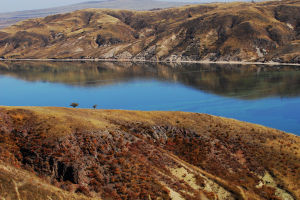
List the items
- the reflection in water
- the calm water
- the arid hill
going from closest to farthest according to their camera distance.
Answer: the arid hill → the calm water → the reflection in water

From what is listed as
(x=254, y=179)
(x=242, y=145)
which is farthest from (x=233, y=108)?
(x=254, y=179)

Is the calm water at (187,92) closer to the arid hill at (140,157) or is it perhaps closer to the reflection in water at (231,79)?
the reflection in water at (231,79)

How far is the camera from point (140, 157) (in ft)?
120

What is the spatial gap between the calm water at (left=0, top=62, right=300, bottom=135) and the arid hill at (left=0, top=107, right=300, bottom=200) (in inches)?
1408

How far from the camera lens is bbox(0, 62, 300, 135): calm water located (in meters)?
94.9

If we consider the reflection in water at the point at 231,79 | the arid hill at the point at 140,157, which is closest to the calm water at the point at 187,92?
the reflection in water at the point at 231,79

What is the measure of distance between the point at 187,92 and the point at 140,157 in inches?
3605

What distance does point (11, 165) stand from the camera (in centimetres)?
2920

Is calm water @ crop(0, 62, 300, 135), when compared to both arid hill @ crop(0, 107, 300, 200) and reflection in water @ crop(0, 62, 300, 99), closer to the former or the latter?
reflection in water @ crop(0, 62, 300, 99)

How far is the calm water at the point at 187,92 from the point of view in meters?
94.9

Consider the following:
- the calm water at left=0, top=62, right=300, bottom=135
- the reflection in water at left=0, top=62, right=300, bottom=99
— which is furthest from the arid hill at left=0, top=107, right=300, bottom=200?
the reflection in water at left=0, top=62, right=300, bottom=99

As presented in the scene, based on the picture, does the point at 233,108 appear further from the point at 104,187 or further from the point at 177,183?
the point at 104,187

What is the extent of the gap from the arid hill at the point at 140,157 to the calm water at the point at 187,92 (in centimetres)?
3576

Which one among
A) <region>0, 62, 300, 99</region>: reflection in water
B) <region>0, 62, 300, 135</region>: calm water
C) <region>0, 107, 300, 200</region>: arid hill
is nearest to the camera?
<region>0, 107, 300, 200</region>: arid hill
